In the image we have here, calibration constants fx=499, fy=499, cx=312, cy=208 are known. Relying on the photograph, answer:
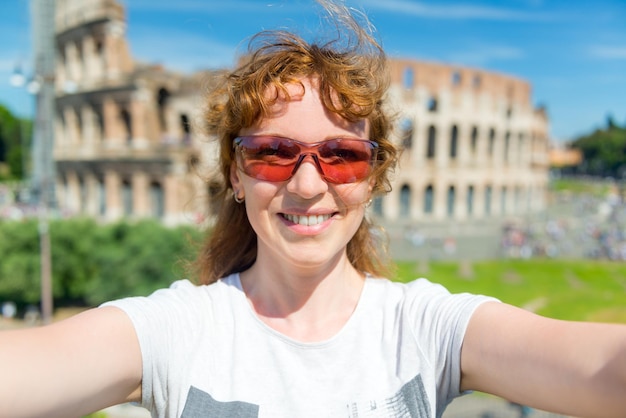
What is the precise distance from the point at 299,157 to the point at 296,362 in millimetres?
716

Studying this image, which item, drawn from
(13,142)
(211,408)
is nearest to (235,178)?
(211,408)

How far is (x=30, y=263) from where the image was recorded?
55.6 feet

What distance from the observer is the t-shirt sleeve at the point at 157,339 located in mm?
1600

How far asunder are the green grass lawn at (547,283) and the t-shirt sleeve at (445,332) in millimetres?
13808

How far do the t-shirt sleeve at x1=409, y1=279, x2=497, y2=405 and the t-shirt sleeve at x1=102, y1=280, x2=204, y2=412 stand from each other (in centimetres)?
79

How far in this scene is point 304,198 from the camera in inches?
71.0

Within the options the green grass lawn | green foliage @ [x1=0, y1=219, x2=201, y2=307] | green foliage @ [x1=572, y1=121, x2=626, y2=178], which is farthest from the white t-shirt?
green foliage @ [x1=572, y1=121, x2=626, y2=178]

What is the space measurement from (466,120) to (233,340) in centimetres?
3292

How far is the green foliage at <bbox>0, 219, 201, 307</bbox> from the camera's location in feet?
52.6

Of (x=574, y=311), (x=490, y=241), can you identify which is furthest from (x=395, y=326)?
(x=490, y=241)

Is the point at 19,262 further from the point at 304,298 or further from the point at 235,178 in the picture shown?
the point at 304,298

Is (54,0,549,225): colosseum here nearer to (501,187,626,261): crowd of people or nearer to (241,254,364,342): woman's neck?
(501,187,626,261): crowd of people

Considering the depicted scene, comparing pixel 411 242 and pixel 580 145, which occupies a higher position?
pixel 580 145

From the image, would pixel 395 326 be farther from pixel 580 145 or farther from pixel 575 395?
pixel 580 145
